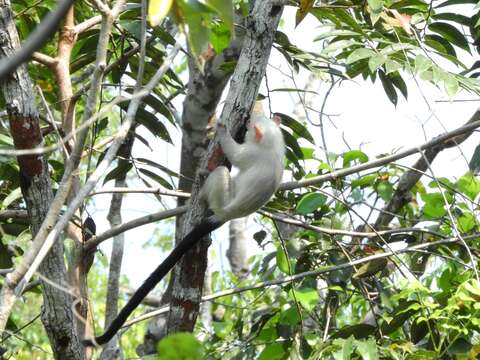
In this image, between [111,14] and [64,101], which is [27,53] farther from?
[64,101]

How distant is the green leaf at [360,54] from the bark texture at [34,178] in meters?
1.43

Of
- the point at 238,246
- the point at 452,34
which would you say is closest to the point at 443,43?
the point at 452,34

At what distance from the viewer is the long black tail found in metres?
3.68

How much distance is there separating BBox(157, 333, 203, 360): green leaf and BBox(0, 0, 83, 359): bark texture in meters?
2.11

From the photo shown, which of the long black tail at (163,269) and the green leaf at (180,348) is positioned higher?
the long black tail at (163,269)

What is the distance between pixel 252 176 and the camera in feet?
14.5

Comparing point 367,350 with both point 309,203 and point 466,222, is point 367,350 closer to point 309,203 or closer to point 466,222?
point 309,203

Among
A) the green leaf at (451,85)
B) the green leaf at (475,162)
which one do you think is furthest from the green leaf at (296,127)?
the green leaf at (451,85)

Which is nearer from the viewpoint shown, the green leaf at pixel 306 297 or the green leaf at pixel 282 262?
the green leaf at pixel 306 297

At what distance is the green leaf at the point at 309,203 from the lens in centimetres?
450

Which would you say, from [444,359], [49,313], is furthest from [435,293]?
[49,313]

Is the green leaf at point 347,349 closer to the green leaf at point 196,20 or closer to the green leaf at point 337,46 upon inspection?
the green leaf at point 337,46

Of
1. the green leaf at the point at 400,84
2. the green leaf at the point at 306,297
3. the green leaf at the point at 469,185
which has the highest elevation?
the green leaf at the point at 400,84

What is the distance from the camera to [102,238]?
12.5 ft
